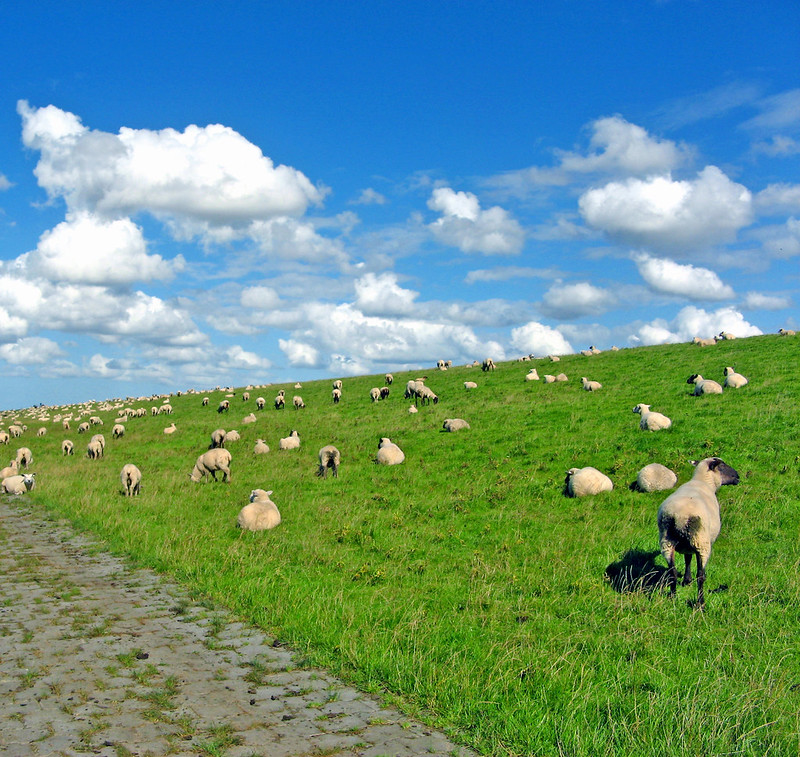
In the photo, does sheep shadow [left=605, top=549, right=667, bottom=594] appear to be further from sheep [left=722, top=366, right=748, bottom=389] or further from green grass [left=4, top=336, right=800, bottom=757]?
sheep [left=722, top=366, right=748, bottom=389]

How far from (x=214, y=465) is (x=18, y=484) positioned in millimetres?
10530

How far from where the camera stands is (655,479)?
1744 centimetres

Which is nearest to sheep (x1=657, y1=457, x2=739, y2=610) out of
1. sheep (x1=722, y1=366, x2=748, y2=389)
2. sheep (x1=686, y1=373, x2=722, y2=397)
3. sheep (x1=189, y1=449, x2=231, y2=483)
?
sheep (x1=189, y1=449, x2=231, y2=483)

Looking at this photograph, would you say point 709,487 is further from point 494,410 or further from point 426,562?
point 494,410

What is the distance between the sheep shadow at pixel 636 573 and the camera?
11.0 metres

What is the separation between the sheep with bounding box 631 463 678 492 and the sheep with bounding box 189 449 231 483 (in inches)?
613

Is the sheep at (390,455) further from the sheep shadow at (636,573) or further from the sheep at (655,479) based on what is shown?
the sheep shadow at (636,573)

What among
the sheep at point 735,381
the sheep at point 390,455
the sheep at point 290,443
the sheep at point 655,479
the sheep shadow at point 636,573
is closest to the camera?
the sheep shadow at point 636,573

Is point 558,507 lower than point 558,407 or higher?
lower

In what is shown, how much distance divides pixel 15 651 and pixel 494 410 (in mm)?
26762

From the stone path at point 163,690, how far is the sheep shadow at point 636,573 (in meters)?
5.88

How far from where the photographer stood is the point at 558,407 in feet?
101

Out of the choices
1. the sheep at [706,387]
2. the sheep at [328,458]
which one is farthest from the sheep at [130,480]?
the sheep at [706,387]

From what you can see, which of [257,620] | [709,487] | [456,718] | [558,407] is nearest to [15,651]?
[257,620]
